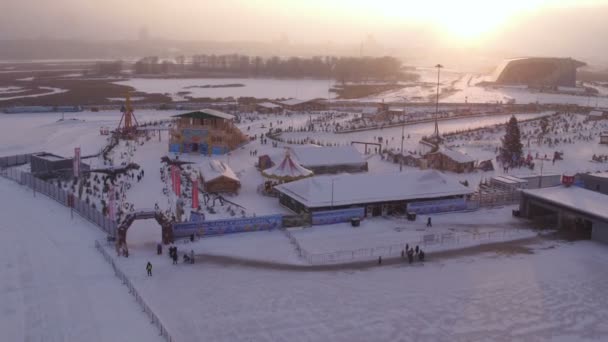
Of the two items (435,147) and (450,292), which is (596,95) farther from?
(450,292)

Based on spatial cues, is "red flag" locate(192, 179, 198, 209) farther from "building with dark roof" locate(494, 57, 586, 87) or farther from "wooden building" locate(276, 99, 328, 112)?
"building with dark roof" locate(494, 57, 586, 87)

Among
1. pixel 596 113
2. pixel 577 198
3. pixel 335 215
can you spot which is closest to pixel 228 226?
pixel 335 215

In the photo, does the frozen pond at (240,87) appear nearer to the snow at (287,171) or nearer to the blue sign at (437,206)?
the snow at (287,171)

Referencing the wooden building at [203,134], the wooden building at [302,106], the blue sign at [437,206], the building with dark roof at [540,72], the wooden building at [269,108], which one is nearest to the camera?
the blue sign at [437,206]

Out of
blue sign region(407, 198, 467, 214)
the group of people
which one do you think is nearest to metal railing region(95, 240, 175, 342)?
the group of people

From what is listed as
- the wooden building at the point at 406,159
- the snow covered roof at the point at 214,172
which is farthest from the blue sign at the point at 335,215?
the wooden building at the point at 406,159

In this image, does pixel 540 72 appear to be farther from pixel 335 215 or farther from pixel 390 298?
pixel 390 298

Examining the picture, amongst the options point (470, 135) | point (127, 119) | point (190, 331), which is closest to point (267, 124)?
point (127, 119)
